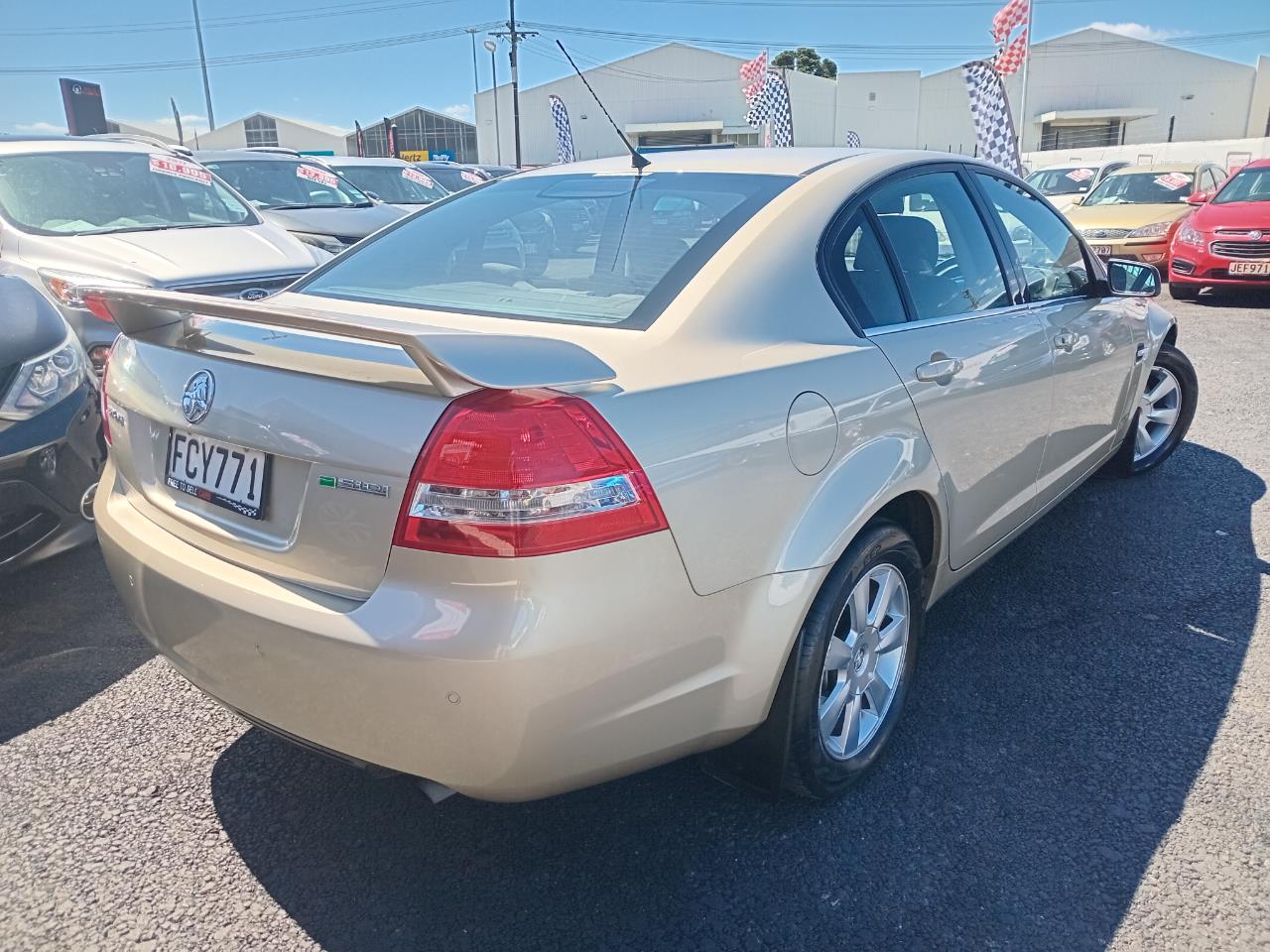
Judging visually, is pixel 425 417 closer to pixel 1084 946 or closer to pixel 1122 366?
pixel 1084 946

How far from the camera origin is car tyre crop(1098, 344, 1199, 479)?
4613mm

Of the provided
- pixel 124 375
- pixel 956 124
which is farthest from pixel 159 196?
pixel 956 124

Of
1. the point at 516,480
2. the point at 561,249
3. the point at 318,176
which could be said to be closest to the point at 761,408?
the point at 516,480

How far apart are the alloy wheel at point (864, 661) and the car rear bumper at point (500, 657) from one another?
35cm

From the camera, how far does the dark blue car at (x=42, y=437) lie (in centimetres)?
308

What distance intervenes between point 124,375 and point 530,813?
1477mm

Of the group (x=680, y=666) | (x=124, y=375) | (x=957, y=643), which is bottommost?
(x=957, y=643)

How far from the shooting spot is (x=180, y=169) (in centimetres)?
708

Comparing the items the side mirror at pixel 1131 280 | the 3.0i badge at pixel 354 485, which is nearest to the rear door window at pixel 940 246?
the side mirror at pixel 1131 280

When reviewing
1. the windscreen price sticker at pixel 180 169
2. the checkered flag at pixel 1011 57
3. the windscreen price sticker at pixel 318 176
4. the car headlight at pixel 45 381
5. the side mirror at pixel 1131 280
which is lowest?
the car headlight at pixel 45 381

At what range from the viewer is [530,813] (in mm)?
2316

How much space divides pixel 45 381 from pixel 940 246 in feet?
10.3

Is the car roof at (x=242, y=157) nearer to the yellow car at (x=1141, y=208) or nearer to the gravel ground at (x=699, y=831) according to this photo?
the gravel ground at (x=699, y=831)

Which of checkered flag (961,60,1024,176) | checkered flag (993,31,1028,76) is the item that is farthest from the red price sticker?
checkered flag (993,31,1028,76)
